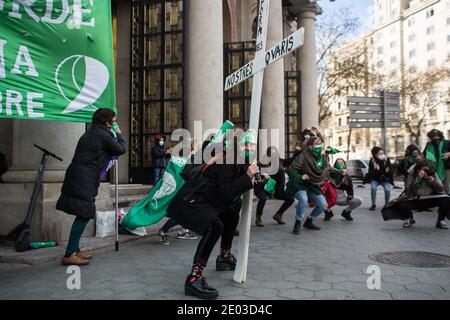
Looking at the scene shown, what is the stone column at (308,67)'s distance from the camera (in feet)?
62.6

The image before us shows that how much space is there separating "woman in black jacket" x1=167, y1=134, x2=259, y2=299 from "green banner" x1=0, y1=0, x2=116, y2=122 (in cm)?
258

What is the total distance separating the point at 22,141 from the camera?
6652 millimetres

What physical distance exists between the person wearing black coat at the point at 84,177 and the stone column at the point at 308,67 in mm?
14781

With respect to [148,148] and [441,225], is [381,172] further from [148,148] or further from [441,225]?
[148,148]

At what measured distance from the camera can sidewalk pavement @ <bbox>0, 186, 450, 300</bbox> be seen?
3.90 metres

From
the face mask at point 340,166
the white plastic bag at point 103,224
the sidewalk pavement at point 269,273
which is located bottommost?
the sidewalk pavement at point 269,273

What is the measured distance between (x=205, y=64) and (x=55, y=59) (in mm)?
5481

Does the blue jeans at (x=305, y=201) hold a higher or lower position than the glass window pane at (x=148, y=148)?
lower

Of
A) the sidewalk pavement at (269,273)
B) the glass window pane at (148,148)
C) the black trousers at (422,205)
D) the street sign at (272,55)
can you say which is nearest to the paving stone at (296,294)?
the sidewalk pavement at (269,273)

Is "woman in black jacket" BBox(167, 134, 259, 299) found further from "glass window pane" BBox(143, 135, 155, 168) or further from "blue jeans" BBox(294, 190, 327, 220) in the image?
"glass window pane" BBox(143, 135, 155, 168)

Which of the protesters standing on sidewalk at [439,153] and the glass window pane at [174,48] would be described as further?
the glass window pane at [174,48]

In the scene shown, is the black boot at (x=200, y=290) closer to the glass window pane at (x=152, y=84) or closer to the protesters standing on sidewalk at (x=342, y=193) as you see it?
the protesters standing on sidewalk at (x=342, y=193)

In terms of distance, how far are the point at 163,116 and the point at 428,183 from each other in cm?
795

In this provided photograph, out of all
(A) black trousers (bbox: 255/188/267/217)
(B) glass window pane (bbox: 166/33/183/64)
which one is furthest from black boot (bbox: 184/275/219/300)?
(B) glass window pane (bbox: 166/33/183/64)
